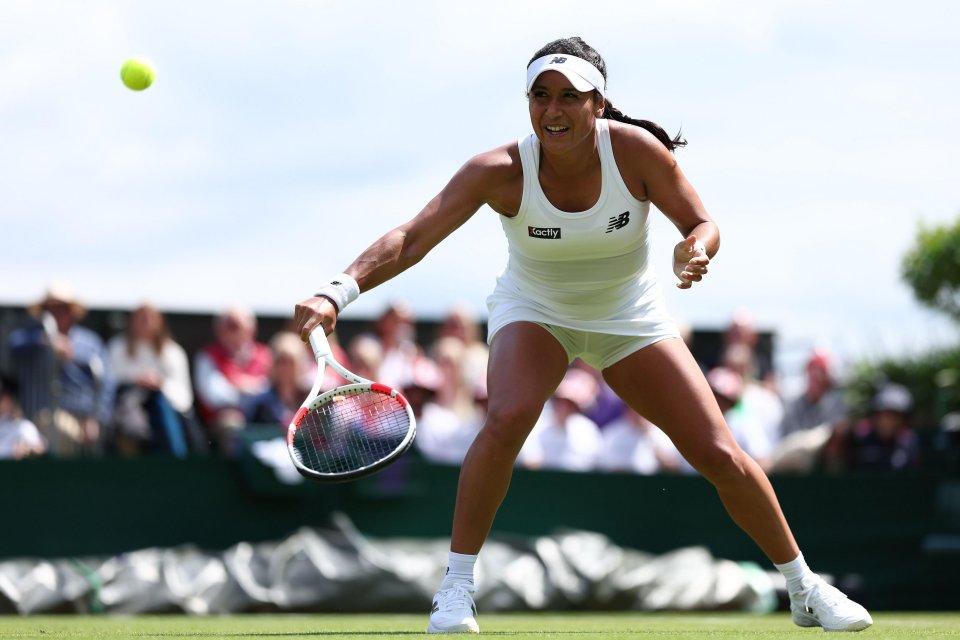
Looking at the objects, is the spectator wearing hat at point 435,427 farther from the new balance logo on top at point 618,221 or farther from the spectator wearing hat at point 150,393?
the new balance logo on top at point 618,221

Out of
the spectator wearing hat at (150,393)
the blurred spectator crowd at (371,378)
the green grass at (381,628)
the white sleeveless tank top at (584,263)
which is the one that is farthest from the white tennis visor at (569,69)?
the spectator wearing hat at (150,393)

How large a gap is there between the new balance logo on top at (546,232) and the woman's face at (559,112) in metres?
0.28

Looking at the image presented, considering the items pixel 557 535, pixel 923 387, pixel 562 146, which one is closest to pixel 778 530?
pixel 562 146

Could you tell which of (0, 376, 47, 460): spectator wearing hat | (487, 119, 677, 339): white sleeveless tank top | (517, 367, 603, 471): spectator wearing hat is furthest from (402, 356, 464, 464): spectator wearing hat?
(487, 119, 677, 339): white sleeveless tank top

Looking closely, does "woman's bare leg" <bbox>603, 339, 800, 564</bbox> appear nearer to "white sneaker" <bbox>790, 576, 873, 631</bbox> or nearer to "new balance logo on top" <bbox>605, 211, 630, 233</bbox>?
"white sneaker" <bbox>790, 576, 873, 631</bbox>

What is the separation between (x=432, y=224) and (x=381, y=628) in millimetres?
1932

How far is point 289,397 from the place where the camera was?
906 centimetres

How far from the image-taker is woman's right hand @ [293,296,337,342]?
4797mm

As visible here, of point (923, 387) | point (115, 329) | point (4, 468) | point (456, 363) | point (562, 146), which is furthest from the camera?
point (923, 387)

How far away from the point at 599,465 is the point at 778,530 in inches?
183

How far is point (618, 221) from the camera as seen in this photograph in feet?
16.8

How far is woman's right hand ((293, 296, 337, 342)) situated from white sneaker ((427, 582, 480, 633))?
1.04 meters

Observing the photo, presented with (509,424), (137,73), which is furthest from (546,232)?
(137,73)

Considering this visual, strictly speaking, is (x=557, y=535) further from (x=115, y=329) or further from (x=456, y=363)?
(x=115, y=329)
